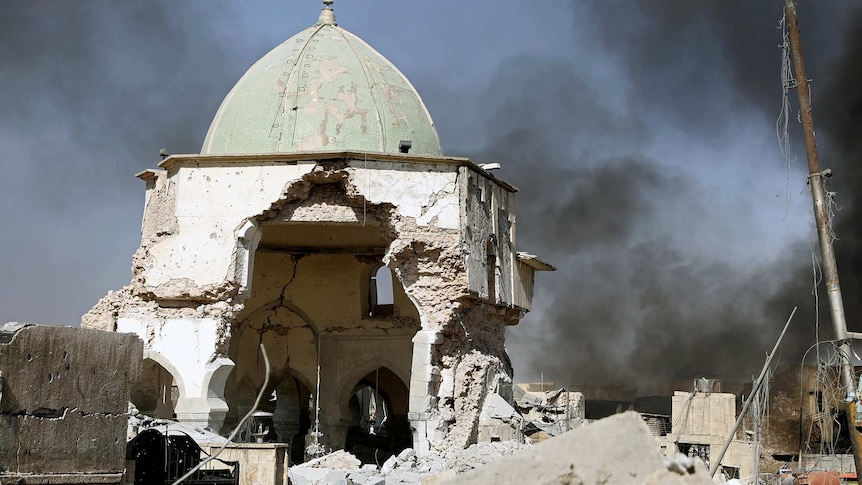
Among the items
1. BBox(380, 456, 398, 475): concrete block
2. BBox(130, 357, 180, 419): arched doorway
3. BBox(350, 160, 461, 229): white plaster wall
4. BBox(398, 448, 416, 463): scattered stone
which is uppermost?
BBox(350, 160, 461, 229): white plaster wall

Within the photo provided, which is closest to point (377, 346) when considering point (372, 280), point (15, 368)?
point (372, 280)

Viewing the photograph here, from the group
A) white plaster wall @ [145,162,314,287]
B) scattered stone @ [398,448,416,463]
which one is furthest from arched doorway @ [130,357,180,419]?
scattered stone @ [398,448,416,463]

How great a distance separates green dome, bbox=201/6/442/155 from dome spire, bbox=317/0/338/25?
2.11 ft

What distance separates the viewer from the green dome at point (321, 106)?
21.4m

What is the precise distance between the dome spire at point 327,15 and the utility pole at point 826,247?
1093cm

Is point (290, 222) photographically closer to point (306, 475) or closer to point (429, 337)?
point (429, 337)

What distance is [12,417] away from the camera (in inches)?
320

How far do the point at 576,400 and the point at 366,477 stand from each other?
1620cm

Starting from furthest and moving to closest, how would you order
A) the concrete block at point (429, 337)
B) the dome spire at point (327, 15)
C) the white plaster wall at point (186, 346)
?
the dome spire at point (327, 15)
the concrete block at point (429, 337)
the white plaster wall at point (186, 346)

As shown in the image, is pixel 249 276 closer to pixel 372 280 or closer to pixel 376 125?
pixel 376 125

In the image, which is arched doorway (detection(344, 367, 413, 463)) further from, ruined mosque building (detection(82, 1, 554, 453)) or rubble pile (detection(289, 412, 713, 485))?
rubble pile (detection(289, 412, 713, 485))

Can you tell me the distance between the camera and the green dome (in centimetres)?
2144

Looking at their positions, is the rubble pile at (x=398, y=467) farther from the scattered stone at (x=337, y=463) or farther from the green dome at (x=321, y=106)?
the green dome at (x=321, y=106)

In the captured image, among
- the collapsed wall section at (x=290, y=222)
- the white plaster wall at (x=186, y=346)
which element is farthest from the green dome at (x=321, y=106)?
the white plaster wall at (x=186, y=346)
